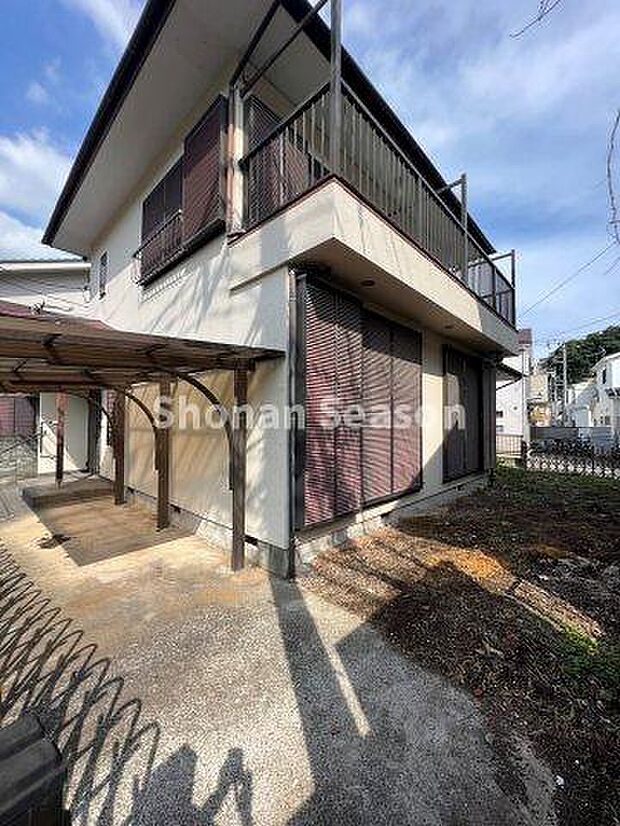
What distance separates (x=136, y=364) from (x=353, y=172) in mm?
4727

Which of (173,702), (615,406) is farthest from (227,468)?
(615,406)

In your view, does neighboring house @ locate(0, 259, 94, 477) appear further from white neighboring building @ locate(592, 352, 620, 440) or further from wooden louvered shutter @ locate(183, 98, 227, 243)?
white neighboring building @ locate(592, 352, 620, 440)

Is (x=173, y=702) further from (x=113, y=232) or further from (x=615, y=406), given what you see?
(x=615, y=406)

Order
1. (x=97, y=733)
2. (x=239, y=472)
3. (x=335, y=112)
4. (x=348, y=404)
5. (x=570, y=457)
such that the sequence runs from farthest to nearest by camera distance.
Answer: (x=570, y=457) < (x=348, y=404) < (x=239, y=472) < (x=335, y=112) < (x=97, y=733)

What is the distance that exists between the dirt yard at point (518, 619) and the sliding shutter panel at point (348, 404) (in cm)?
72

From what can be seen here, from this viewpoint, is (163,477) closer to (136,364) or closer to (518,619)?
(136,364)

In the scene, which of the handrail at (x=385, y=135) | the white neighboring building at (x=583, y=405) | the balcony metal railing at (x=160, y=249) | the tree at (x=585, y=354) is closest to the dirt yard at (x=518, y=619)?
the handrail at (x=385, y=135)

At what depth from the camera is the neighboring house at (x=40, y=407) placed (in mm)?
10812

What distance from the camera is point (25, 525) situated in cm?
629

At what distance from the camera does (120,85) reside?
219 inches

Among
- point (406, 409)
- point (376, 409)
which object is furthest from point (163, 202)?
point (406, 409)

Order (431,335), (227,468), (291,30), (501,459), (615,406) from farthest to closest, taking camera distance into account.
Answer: (615,406) → (501,459) → (431,335) → (227,468) → (291,30)

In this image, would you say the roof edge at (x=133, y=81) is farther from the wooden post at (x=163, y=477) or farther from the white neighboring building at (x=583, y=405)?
the white neighboring building at (x=583, y=405)

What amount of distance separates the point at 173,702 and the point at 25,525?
212 inches
